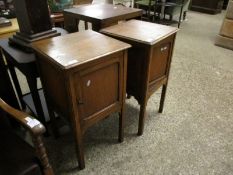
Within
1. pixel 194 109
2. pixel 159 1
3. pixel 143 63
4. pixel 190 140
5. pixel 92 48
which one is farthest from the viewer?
pixel 159 1

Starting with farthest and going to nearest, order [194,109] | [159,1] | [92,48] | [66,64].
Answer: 1. [159,1]
2. [194,109]
3. [92,48]
4. [66,64]

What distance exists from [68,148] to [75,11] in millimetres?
1103

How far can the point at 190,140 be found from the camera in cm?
162

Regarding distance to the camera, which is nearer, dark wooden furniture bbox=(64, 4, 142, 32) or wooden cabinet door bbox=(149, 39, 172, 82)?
wooden cabinet door bbox=(149, 39, 172, 82)

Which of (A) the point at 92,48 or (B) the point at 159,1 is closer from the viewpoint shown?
(A) the point at 92,48

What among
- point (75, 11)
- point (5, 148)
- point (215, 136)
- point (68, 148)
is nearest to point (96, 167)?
point (68, 148)

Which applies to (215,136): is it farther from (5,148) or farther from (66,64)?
(5,148)

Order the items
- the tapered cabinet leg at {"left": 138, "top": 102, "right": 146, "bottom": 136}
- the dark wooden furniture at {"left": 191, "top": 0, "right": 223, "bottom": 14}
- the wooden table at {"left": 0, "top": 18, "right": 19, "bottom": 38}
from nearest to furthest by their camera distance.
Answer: the tapered cabinet leg at {"left": 138, "top": 102, "right": 146, "bottom": 136} < the wooden table at {"left": 0, "top": 18, "right": 19, "bottom": 38} < the dark wooden furniture at {"left": 191, "top": 0, "right": 223, "bottom": 14}

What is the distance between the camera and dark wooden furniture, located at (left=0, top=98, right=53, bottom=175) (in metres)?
0.87

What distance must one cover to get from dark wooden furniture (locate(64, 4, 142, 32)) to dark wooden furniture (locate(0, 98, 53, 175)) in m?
0.85

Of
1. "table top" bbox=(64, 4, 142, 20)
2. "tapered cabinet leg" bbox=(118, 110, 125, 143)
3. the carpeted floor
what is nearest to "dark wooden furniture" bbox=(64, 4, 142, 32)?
"table top" bbox=(64, 4, 142, 20)

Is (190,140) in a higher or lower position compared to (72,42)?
lower

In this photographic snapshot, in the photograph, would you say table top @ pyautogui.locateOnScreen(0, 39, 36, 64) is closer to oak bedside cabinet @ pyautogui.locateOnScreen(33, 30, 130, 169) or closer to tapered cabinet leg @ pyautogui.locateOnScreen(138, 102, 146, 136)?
oak bedside cabinet @ pyautogui.locateOnScreen(33, 30, 130, 169)

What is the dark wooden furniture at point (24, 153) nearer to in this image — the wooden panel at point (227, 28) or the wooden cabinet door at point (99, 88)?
the wooden cabinet door at point (99, 88)
